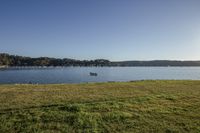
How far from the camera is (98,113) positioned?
12172 mm

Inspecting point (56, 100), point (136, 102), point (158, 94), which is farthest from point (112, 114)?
point (158, 94)

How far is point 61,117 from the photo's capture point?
11570 millimetres

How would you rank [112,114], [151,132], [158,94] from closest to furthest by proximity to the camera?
[151,132], [112,114], [158,94]

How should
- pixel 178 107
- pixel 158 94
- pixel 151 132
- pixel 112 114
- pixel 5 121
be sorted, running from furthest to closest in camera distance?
1. pixel 158 94
2. pixel 178 107
3. pixel 112 114
4. pixel 5 121
5. pixel 151 132

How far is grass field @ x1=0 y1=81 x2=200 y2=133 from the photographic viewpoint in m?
10.5

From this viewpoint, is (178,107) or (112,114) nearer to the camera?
(112,114)

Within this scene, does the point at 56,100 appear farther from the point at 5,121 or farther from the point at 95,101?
the point at 5,121

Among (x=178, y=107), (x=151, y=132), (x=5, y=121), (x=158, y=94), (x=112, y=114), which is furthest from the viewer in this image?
(x=158, y=94)

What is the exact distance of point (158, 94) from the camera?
17.1m

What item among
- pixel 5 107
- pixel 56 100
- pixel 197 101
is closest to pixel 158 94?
pixel 197 101

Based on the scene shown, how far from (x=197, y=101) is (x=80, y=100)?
7.31 m

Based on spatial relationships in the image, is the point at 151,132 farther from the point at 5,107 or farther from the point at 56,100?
the point at 5,107

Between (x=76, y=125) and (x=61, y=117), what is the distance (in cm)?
122

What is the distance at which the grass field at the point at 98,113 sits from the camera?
34.3 feet
